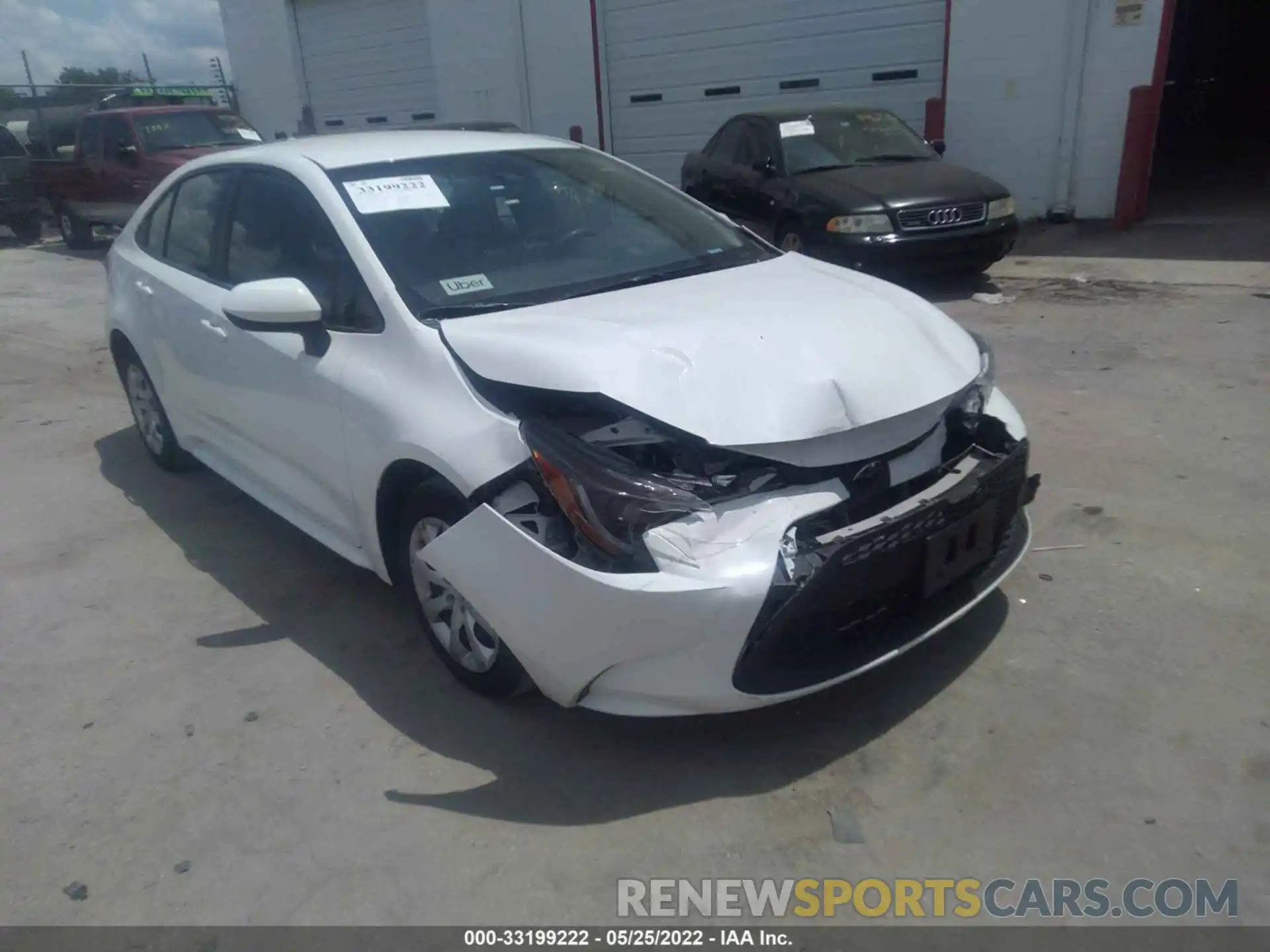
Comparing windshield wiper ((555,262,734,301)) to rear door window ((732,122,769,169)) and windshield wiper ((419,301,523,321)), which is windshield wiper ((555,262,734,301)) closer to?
windshield wiper ((419,301,523,321))

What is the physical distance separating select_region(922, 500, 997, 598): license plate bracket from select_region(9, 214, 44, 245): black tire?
17054 mm

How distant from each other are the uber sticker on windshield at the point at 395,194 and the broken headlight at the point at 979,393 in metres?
1.90

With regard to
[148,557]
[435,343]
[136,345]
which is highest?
[435,343]

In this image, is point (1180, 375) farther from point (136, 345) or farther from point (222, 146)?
point (222, 146)

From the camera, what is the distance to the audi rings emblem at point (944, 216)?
26.3 ft

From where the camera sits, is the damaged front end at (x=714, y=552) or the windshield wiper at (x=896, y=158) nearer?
the damaged front end at (x=714, y=552)

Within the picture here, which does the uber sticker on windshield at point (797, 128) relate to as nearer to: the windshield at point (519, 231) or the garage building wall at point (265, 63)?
the windshield at point (519, 231)

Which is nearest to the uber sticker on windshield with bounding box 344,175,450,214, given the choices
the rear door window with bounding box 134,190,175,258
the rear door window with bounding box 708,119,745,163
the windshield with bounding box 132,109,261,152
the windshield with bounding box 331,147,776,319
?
the windshield with bounding box 331,147,776,319

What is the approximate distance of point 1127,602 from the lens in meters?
3.56

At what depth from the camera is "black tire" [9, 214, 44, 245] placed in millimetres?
15922

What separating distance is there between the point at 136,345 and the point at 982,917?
4.56 metres

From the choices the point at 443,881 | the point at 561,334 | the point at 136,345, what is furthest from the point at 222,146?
the point at 443,881

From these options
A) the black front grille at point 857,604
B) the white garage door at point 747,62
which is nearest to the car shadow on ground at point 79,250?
the white garage door at point 747,62

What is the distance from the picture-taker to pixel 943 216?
8047 mm
